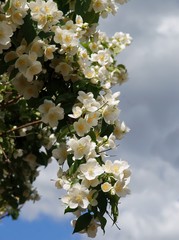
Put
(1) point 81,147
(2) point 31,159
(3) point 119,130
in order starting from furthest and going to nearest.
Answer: (2) point 31,159, (3) point 119,130, (1) point 81,147

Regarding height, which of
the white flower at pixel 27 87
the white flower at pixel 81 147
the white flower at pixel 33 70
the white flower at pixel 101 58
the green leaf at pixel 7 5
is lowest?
the white flower at pixel 81 147

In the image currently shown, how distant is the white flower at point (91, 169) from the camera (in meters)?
2.02

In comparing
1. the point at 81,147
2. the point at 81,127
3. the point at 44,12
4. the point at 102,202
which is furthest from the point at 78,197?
the point at 44,12

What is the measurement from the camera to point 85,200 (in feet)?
6.56

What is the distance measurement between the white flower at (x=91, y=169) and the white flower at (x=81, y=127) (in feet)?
0.53

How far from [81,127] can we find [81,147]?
0.10m

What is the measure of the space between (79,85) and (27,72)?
25 centimetres

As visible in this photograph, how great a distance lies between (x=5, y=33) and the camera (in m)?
2.20

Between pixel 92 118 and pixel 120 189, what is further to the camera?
pixel 92 118

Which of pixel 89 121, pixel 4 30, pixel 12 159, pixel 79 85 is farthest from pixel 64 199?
pixel 12 159

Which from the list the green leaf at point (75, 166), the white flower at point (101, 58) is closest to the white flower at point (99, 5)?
the white flower at point (101, 58)

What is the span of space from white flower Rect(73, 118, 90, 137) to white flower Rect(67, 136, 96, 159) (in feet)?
0.20

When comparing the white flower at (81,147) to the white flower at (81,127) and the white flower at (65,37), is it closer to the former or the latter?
the white flower at (81,127)

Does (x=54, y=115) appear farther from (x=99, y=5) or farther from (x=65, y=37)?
(x=99, y=5)
